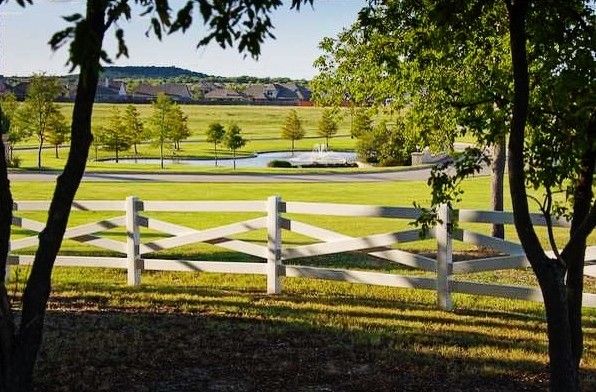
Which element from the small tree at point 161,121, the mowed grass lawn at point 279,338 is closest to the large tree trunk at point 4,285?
the mowed grass lawn at point 279,338

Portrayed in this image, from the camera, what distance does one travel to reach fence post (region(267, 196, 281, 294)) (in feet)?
35.5

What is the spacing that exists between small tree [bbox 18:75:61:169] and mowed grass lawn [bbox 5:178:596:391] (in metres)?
56.2

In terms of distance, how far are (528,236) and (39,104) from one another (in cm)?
6656

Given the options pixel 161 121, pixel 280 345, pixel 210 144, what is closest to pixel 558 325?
pixel 280 345

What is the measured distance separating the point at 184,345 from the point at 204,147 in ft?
305

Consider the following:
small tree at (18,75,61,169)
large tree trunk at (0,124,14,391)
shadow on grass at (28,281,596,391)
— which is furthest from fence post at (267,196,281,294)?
small tree at (18,75,61,169)

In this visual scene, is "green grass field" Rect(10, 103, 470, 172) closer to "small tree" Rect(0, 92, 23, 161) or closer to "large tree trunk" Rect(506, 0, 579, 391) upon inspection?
"small tree" Rect(0, 92, 23, 161)

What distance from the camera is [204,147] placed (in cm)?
Result: 9981

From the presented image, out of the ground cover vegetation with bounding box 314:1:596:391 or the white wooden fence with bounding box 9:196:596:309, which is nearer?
the ground cover vegetation with bounding box 314:1:596:391

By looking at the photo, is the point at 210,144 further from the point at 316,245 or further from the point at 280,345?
the point at 280,345

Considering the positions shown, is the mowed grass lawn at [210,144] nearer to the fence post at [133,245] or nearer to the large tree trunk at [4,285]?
the fence post at [133,245]

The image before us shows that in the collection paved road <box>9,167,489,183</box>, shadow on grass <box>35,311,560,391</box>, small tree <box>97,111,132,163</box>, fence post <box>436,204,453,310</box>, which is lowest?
shadow on grass <box>35,311,560,391</box>

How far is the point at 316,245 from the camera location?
431 inches

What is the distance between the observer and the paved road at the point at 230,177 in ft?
149
